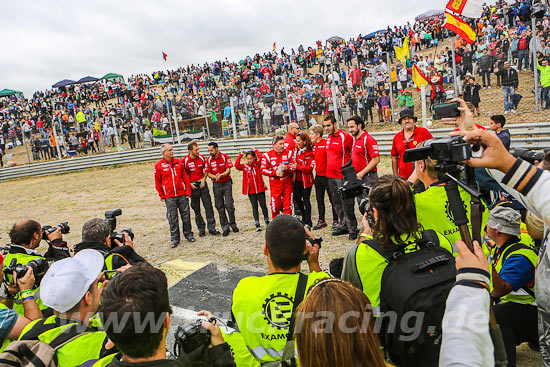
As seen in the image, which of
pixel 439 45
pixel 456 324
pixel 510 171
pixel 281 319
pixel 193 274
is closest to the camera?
pixel 456 324

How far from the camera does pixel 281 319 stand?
227 centimetres

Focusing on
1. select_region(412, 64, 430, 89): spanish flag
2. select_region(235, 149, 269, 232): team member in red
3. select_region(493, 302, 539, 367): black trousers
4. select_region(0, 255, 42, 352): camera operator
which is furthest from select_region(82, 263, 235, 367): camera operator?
select_region(412, 64, 430, 89): spanish flag

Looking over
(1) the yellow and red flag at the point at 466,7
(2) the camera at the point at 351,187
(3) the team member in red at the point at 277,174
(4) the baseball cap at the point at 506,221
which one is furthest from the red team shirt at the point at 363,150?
(1) the yellow and red flag at the point at 466,7

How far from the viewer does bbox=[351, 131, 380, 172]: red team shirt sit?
6805mm

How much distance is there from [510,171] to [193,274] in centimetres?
523

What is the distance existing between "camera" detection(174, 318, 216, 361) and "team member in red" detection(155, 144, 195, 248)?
6341 mm

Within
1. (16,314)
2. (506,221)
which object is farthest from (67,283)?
(506,221)

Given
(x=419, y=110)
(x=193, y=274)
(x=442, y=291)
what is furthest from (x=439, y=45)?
(x=442, y=291)

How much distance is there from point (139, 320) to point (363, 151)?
5.65 meters

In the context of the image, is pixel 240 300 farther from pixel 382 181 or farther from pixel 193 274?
pixel 193 274

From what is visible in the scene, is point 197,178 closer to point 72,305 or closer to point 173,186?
point 173,186

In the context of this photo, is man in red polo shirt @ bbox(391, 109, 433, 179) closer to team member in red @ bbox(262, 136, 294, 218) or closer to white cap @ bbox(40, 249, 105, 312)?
team member in red @ bbox(262, 136, 294, 218)

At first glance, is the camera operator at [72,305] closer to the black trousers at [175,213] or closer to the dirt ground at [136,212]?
the dirt ground at [136,212]

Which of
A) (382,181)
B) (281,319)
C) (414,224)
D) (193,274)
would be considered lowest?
(193,274)
